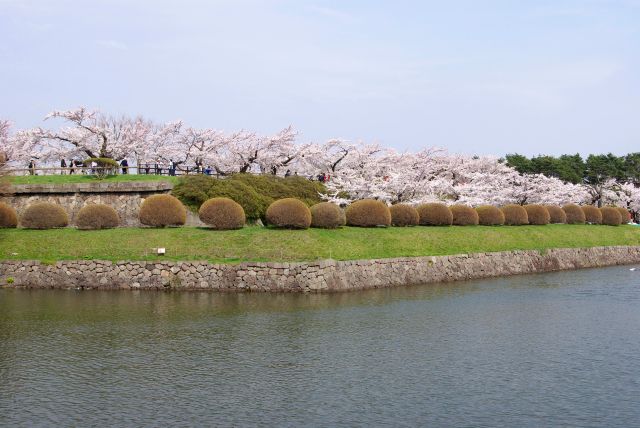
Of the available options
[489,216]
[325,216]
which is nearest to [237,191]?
[325,216]

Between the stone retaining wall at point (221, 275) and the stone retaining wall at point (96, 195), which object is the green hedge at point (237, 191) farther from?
the stone retaining wall at point (221, 275)

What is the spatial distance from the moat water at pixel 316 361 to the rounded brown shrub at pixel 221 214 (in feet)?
25.6

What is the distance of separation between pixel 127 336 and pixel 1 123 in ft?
176

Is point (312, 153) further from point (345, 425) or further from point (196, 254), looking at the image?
point (345, 425)

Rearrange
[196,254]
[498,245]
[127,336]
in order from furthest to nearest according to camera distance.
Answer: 1. [498,245]
2. [196,254]
3. [127,336]

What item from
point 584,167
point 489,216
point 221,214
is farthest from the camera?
point 584,167

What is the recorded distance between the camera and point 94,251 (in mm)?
35625

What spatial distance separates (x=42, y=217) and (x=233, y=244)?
43.3ft

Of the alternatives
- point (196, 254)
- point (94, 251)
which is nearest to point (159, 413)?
point (196, 254)

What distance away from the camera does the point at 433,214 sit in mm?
46750

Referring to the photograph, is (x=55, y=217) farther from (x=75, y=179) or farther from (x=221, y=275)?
(x=221, y=275)

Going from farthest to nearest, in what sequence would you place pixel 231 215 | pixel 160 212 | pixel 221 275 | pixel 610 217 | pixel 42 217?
pixel 610 217 → pixel 42 217 → pixel 160 212 → pixel 231 215 → pixel 221 275

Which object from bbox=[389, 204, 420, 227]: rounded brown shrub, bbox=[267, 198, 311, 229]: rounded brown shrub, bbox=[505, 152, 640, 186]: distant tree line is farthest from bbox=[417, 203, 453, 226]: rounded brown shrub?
bbox=[505, 152, 640, 186]: distant tree line

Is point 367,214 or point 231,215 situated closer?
point 231,215
